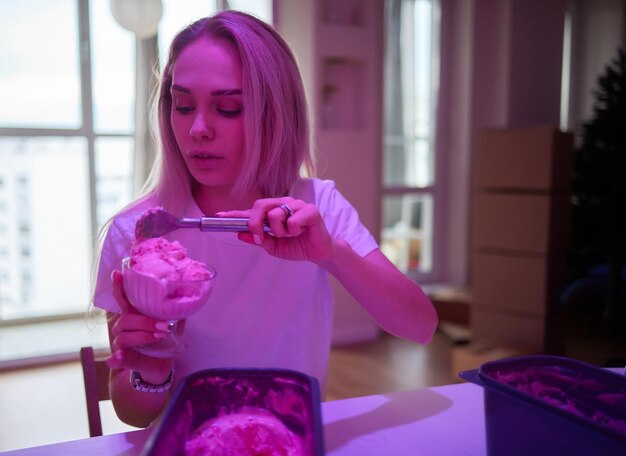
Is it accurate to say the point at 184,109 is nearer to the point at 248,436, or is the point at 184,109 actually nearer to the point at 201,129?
the point at 201,129

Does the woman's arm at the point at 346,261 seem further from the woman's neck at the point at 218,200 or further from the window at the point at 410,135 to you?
the window at the point at 410,135

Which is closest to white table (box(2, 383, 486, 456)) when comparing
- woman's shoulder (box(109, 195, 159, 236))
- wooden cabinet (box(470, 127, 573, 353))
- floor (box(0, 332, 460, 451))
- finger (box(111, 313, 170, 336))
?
finger (box(111, 313, 170, 336))

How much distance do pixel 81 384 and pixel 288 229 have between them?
2.70 meters

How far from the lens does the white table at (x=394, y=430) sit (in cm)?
86

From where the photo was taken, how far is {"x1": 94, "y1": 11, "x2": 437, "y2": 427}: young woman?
3.48ft

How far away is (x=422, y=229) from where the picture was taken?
475 centimetres

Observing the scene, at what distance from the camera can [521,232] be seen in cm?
335

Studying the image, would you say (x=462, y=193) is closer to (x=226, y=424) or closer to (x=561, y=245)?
(x=561, y=245)

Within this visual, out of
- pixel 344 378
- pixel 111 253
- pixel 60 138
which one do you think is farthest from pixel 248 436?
pixel 60 138

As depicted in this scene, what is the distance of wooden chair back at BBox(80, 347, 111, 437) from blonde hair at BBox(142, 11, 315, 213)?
13.2 inches

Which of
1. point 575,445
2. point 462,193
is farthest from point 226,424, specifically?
point 462,193

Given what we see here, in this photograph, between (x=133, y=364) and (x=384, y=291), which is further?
(x=384, y=291)

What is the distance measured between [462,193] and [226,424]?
4.03 metres

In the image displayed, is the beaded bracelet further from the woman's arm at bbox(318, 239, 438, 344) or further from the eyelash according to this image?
the eyelash
